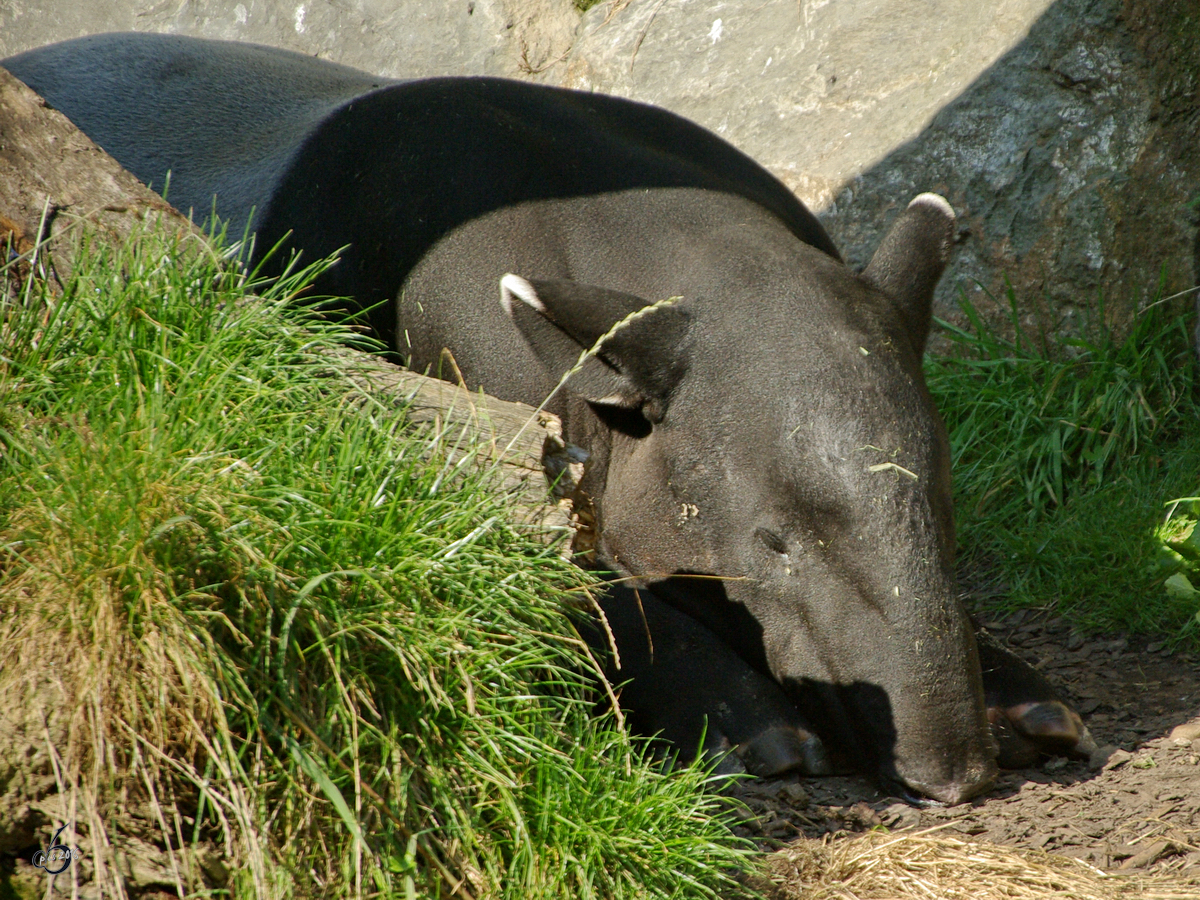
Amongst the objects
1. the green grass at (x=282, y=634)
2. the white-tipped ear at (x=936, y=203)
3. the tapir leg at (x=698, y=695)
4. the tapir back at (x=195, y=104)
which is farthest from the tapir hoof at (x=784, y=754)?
the tapir back at (x=195, y=104)

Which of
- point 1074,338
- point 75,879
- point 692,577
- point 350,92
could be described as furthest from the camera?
point 1074,338

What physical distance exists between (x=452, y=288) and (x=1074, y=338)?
304 cm

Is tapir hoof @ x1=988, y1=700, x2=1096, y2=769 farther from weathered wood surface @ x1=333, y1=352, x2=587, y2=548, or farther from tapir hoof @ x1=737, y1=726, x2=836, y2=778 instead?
weathered wood surface @ x1=333, y1=352, x2=587, y2=548

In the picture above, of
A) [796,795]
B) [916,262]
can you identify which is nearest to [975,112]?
[916,262]

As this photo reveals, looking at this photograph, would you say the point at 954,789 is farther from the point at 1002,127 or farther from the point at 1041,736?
the point at 1002,127

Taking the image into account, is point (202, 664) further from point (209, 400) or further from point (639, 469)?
point (639, 469)

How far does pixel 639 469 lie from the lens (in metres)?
3.51

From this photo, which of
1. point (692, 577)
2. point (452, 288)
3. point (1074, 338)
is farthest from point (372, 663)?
point (1074, 338)

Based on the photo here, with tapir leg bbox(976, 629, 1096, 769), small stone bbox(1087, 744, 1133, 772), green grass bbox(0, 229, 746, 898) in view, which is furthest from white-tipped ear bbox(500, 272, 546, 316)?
small stone bbox(1087, 744, 1133, 772)

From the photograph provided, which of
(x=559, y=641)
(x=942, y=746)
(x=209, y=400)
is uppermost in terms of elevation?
(x=209, y=400)

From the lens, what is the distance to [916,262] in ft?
12.0

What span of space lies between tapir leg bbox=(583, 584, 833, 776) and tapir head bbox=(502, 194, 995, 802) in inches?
2.8

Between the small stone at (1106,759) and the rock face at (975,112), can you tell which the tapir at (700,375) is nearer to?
the small stone at (1106,759)

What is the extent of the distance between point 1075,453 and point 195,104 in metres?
4.08
